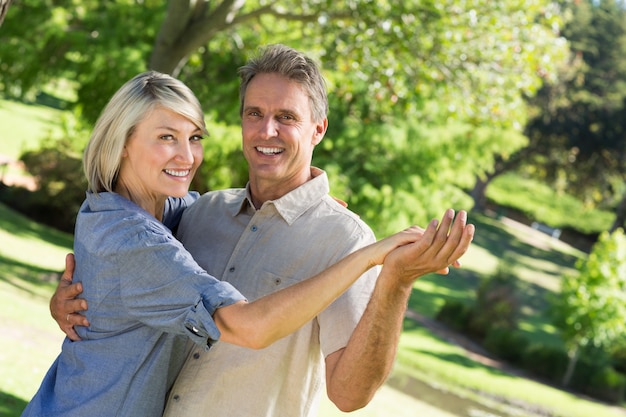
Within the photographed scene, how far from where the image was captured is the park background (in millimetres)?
11172

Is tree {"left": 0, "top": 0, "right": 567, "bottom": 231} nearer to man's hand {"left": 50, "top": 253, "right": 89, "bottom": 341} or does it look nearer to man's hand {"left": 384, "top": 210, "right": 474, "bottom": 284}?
man's hand {"left": 50, "top": 253, "right": 89, "bottom": 341}

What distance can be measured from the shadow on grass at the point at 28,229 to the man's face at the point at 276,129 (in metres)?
19.6

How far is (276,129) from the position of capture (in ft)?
11.3

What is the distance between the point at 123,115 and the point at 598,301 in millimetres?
24749

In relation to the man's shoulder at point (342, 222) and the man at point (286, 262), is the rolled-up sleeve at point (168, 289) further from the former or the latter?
the man's shoulder at point (342, 222)

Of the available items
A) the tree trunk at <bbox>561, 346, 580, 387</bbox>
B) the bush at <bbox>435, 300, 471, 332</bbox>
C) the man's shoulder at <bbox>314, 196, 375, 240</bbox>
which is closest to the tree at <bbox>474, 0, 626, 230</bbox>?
the bush at <bbox>435, 300, 471, 332</bbox>

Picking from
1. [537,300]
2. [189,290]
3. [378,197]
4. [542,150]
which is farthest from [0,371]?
[542,150]

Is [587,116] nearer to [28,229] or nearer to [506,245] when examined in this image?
[506,245]

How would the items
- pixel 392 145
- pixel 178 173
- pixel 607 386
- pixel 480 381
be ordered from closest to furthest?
pixel 178 173
pixel 392 145
pixel 480 381
pixel 607 386

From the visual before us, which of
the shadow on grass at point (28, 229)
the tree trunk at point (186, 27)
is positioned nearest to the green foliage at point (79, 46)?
the tree trunk at point (186, 27)

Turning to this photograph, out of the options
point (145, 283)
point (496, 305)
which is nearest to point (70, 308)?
point (145, 283)

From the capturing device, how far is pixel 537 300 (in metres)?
38.4

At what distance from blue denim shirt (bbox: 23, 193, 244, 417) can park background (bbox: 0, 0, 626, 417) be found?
359 cm

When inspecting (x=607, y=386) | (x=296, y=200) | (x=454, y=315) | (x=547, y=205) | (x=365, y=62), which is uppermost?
(x=365, y=62)
